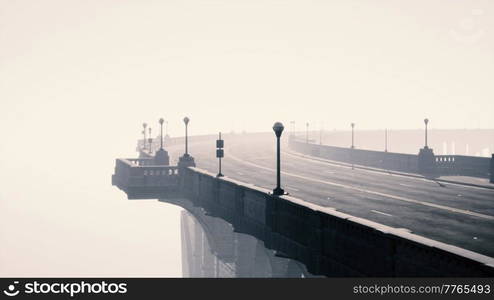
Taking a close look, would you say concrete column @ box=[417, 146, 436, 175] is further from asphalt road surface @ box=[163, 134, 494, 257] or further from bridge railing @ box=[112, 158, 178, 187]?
bridge railing @ box=[112, 158, 178, 187]

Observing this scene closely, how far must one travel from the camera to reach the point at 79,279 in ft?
47.3

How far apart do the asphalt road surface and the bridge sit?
0.05 m

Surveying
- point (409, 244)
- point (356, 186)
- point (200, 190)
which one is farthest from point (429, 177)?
point (409, 244)

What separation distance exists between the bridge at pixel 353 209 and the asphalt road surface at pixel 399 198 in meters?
0.05

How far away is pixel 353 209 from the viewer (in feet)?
97.8

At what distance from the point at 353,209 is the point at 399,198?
227 inches

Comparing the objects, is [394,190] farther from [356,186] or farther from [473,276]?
[473,276]

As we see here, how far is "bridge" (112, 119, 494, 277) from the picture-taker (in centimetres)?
1452

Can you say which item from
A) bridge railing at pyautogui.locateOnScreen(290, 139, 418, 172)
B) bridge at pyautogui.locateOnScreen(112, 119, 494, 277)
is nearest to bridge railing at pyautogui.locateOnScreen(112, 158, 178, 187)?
bridge at pyautogui.locateOnScreen(112, 119, 494, 277)

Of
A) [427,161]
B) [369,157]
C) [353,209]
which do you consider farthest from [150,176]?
[369,157]

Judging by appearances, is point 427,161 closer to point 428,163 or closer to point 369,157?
point 428,163

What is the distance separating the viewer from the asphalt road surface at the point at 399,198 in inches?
934

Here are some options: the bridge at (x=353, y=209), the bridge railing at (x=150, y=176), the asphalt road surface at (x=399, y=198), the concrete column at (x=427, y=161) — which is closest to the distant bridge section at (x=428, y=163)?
the concrete column at (x=427, y=161)

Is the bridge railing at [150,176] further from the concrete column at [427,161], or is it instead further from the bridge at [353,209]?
the concrete column at [427,161]
